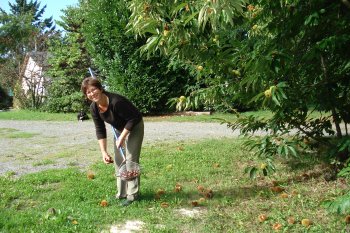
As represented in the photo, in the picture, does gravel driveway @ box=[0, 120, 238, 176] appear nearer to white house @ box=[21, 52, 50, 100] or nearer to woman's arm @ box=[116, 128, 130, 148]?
woman's arm @ box=[116, 128, 130, 148]

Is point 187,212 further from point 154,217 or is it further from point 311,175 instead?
point 311,175

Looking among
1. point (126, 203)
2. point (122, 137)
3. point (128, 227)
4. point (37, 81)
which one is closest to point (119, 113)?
point (122, 137)

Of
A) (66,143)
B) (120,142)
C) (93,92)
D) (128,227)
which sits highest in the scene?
(93,92)

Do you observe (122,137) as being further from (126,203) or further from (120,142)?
(126,203)

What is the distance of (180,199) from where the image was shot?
16.5ft

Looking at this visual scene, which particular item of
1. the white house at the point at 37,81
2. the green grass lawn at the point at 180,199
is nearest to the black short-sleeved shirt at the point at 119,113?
the green grass lawn at the point at 180,199

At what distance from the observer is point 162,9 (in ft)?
11.7

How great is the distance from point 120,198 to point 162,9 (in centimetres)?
255

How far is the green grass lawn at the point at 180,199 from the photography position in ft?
13.8

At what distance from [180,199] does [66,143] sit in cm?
571

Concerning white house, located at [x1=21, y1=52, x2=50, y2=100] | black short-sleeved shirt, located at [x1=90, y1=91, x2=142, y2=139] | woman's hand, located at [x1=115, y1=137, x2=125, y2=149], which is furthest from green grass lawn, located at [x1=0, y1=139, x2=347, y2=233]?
white house, located at [x1=21, y1=52, x2=50, y2=100]

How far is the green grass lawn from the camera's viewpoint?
4.19m

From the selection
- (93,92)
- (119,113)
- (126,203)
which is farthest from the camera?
(126,203)

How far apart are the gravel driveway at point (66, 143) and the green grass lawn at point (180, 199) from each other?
798mm
